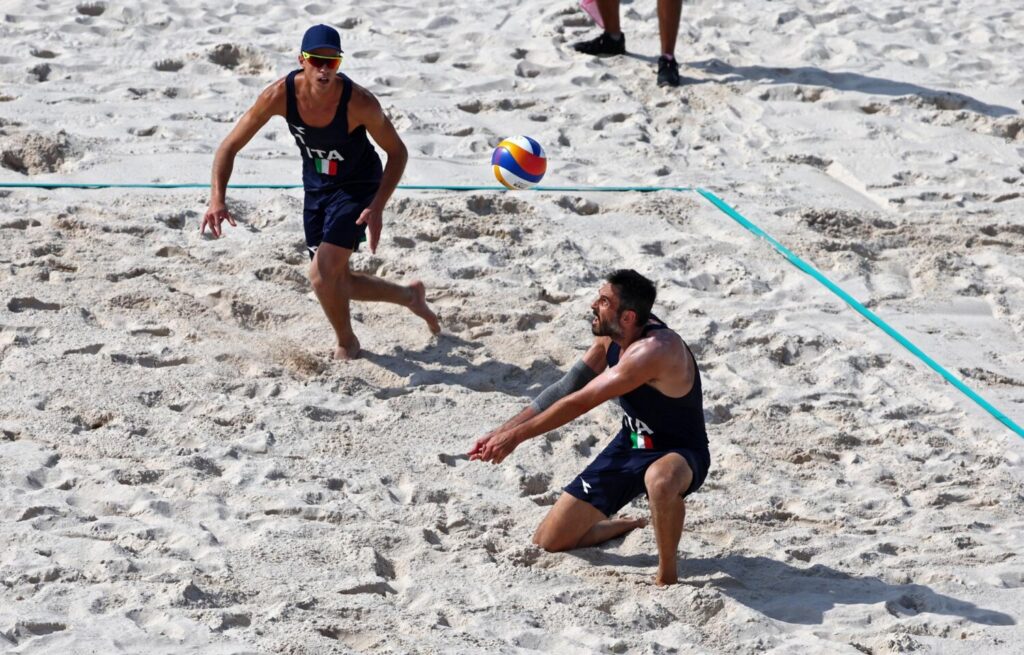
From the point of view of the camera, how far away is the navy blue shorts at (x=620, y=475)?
4.50 meters

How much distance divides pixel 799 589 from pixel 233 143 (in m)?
2.75

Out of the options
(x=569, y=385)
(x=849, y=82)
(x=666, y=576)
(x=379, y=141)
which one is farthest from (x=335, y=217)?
(x=849, y=82)

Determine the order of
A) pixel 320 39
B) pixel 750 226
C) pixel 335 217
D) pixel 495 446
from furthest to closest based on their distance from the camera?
pixel 750 226 < pixel 335 217 < pixel 320 39 < pixel 495 446

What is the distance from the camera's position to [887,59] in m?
9.40

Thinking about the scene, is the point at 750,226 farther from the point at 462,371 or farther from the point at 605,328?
the point at 605,328

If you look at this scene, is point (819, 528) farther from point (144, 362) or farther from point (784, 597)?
point (144, 362)

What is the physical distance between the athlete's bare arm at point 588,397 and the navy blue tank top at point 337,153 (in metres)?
1.73

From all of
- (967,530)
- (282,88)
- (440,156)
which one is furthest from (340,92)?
(967,530)

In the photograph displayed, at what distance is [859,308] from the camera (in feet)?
21.3

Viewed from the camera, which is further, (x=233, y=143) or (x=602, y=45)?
(x=602, y=45)

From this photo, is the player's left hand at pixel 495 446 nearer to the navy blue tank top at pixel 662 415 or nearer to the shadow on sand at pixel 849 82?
the navy blue tank top at pixel 662 415

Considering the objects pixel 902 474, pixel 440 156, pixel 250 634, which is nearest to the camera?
pixel 250 634

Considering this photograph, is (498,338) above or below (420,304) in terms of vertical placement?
below

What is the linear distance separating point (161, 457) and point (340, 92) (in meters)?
1.56
